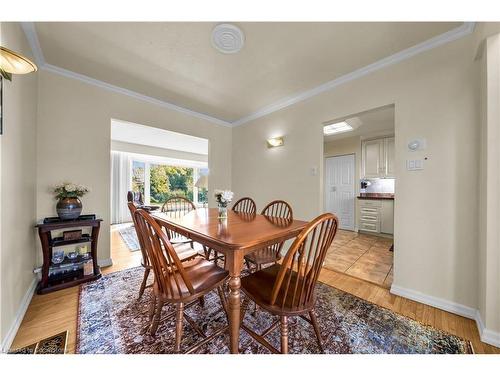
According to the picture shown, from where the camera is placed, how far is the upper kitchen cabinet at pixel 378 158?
13.3 feet

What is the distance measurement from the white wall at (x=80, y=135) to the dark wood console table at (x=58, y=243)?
301 mm

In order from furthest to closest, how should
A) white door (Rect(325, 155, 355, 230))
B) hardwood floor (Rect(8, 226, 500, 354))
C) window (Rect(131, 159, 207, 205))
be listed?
window (Rect(131, 159, 207, 205)) < white door (Rect(325, 155, 355, 230)) < hardwood floor (Rect(8, 226, 500, 354))

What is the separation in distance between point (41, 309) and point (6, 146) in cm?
137

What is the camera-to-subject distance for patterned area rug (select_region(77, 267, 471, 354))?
1210 mm

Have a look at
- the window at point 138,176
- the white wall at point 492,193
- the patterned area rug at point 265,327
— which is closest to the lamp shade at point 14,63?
the patterned area rug at point 265,327

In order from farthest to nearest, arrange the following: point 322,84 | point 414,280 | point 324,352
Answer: point 322,84, point 414,280, point 324,352

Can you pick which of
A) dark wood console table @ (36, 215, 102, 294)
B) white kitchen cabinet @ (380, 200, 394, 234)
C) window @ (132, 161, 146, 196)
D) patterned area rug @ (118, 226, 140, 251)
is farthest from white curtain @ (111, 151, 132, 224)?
white kitchen cabinet @ (380, 200, 394, 234)

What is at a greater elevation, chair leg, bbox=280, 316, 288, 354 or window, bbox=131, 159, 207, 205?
window, bbox=131, 159, 207, 205

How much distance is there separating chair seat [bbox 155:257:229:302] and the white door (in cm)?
420

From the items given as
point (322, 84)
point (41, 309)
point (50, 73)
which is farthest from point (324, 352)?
point (50, 73)

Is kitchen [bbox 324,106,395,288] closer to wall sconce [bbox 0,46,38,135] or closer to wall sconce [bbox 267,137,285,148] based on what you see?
wall sconce [bbox 267,137,285,148]

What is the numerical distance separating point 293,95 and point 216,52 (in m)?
1.30

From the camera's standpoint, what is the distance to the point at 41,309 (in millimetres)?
1593
